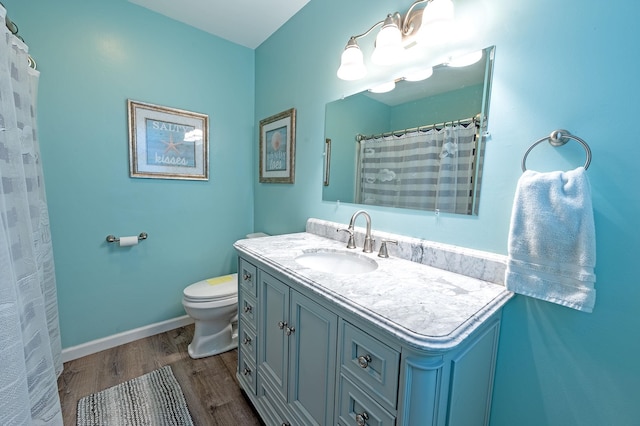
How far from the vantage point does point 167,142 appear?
75.8 inches

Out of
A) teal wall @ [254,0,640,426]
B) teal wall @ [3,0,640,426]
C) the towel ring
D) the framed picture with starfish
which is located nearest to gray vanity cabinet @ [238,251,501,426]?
teal wall @ [254,0,640,426]

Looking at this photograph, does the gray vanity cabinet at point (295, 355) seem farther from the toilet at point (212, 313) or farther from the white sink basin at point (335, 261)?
the toilet at point (212, 313)

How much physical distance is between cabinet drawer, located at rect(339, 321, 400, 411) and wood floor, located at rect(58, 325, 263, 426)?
0.91 m

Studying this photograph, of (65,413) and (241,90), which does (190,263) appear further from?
(241,90)

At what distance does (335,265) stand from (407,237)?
39 centimetres

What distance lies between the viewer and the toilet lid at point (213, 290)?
1664 millimetres

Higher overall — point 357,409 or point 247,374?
point 357,409

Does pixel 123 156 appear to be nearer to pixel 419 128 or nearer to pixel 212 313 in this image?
pixel 212 313

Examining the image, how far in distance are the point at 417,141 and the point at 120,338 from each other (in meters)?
2.36

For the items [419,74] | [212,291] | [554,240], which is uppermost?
[419,74]

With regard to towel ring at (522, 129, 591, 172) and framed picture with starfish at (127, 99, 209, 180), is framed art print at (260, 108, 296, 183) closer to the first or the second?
framed picture with starfish at (127, 99, 209, 180)

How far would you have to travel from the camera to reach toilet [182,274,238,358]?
1657mm

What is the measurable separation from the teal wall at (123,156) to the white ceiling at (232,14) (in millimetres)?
83

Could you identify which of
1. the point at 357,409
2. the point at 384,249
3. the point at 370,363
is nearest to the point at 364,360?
the point at 370,363
